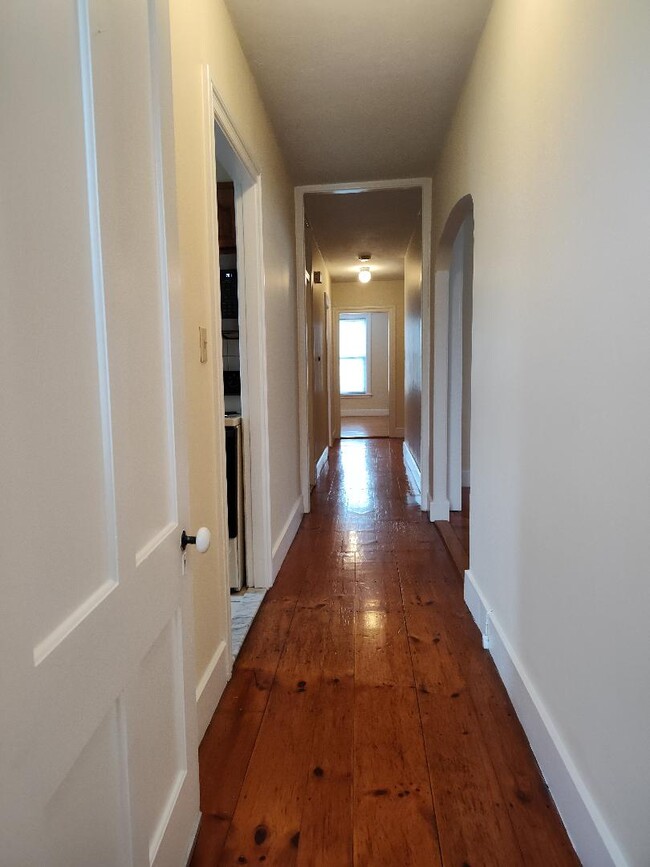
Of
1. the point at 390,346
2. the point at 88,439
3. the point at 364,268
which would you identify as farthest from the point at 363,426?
the point at 88,439

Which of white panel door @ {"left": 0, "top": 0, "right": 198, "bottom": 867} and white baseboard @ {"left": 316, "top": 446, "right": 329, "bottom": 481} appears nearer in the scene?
white panel door @ {"left": 0, "top": 0, "right": 198, "bottom": 867}

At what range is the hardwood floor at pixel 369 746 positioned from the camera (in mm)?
1227

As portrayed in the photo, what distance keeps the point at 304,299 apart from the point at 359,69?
1.77m

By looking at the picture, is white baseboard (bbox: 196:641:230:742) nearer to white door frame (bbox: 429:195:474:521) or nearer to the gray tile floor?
the gray tile floor

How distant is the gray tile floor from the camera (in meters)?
2.16

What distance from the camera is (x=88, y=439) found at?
0.72 m

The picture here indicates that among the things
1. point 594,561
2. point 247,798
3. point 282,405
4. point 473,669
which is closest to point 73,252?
point 594,561

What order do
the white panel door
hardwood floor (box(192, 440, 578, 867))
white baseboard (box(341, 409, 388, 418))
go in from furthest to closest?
white baseboard (box(341, 409, 388, 418)), hardwood floor (box(192, 440, 578, 867)), the white panel door

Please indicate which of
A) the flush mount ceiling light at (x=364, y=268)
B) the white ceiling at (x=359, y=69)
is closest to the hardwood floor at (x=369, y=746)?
the white ceiling at (x=359, y=69)

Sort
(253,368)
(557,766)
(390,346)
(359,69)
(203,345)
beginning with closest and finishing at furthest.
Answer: (557,766)
(203,345)
(359,69)
(253,368)
(390,346)

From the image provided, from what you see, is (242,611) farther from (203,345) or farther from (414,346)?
(414,346)

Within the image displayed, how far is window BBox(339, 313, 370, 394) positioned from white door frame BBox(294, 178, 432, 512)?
5666 millimetres

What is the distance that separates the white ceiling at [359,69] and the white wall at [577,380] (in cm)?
30

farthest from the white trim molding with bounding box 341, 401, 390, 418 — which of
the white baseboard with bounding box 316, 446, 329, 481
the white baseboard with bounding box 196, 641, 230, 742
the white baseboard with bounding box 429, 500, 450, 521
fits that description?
the white baseboard with bounding box 196, 641, 230, 742
